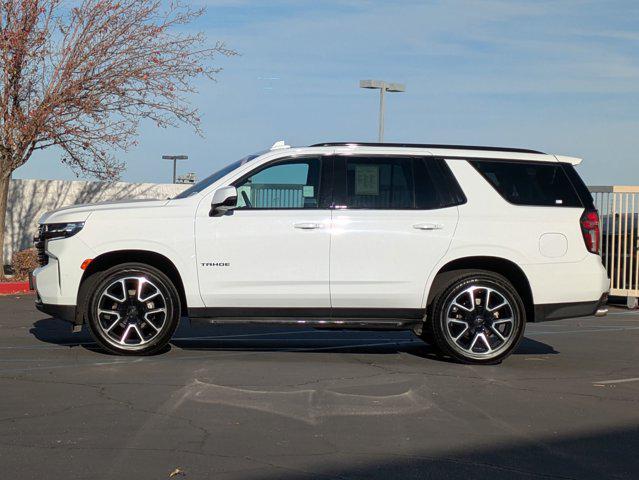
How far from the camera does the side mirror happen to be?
865cm

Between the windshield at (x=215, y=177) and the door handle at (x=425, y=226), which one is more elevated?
the windshield at (x=215, y=177)

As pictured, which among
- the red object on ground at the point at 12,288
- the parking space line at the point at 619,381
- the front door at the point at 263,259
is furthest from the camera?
the red object on ground at the point at 12,288

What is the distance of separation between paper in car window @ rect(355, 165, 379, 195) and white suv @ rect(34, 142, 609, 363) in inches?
0.5

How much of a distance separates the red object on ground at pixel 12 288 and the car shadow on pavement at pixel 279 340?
5.45 metres

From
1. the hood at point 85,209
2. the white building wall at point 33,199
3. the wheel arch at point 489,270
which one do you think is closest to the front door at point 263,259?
the hood at point 85,209

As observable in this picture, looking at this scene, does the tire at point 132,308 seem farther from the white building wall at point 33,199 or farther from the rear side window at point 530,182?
the white building wall at point 33,199

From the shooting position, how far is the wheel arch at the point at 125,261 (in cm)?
890

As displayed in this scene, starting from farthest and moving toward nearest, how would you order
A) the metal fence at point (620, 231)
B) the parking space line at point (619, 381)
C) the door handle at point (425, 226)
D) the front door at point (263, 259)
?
the metal fence at point (620, 231) → the door handle at point (425, 226) → the front door at point (263, 259) → the parking space line at point (619, 381)

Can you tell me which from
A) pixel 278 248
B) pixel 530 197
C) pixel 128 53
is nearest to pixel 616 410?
pixel 530 197

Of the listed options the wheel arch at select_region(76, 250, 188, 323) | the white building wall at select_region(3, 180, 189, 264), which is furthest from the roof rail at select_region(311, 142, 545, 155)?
the white building wall at select_region(3, 180, 189, 264)

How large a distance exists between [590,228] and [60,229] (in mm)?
4924

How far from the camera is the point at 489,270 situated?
9219 mm

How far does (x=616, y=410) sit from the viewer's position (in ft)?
23.6

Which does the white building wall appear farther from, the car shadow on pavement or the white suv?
the white suv
